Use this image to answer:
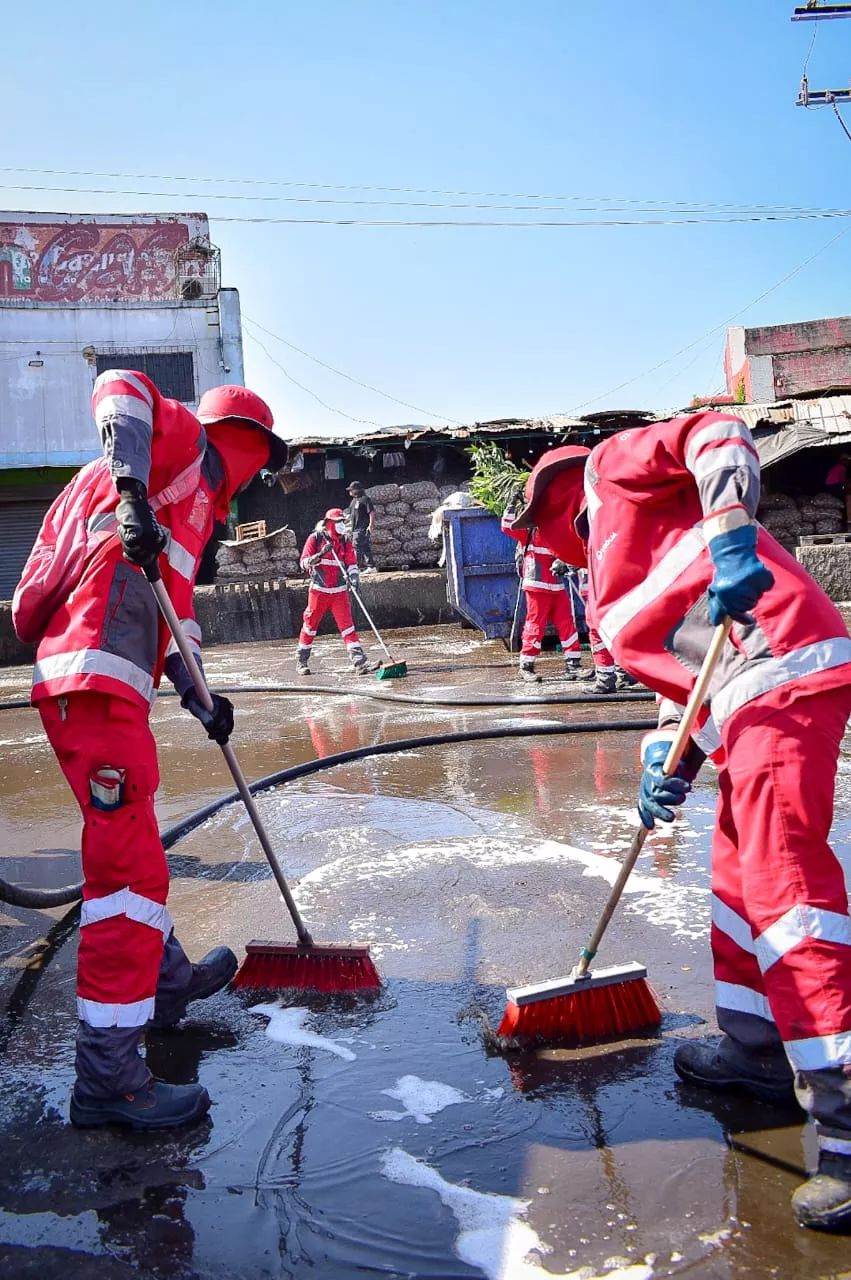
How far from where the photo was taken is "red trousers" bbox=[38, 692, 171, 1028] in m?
2.49

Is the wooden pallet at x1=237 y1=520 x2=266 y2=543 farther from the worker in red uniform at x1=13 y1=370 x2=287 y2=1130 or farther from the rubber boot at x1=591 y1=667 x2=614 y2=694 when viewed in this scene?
the worker in red uniform at x1=13 y1=370 x2=287 y2=1130

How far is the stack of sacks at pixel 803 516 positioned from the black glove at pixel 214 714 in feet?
52.0

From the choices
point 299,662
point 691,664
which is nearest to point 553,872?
point 691,664

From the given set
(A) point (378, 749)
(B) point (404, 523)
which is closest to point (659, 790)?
(A) point (378, 749)

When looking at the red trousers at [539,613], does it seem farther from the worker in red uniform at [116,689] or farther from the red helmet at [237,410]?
the worker in red uniform at [116,689]

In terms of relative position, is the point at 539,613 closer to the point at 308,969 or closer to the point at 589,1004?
the point at 308,969

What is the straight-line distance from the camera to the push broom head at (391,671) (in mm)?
10617

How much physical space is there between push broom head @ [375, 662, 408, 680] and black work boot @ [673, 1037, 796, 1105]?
26.8 ft

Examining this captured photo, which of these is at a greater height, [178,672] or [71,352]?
[71,352]

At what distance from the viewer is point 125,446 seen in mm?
2475

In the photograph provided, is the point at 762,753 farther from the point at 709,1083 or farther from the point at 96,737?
the point at 96,737

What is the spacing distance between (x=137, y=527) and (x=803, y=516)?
1669cm

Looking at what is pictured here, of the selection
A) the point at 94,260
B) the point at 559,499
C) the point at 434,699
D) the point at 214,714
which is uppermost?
the point at 94,260

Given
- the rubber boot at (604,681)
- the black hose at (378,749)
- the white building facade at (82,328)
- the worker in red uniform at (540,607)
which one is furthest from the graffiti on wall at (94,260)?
the black hose at (378,749)
